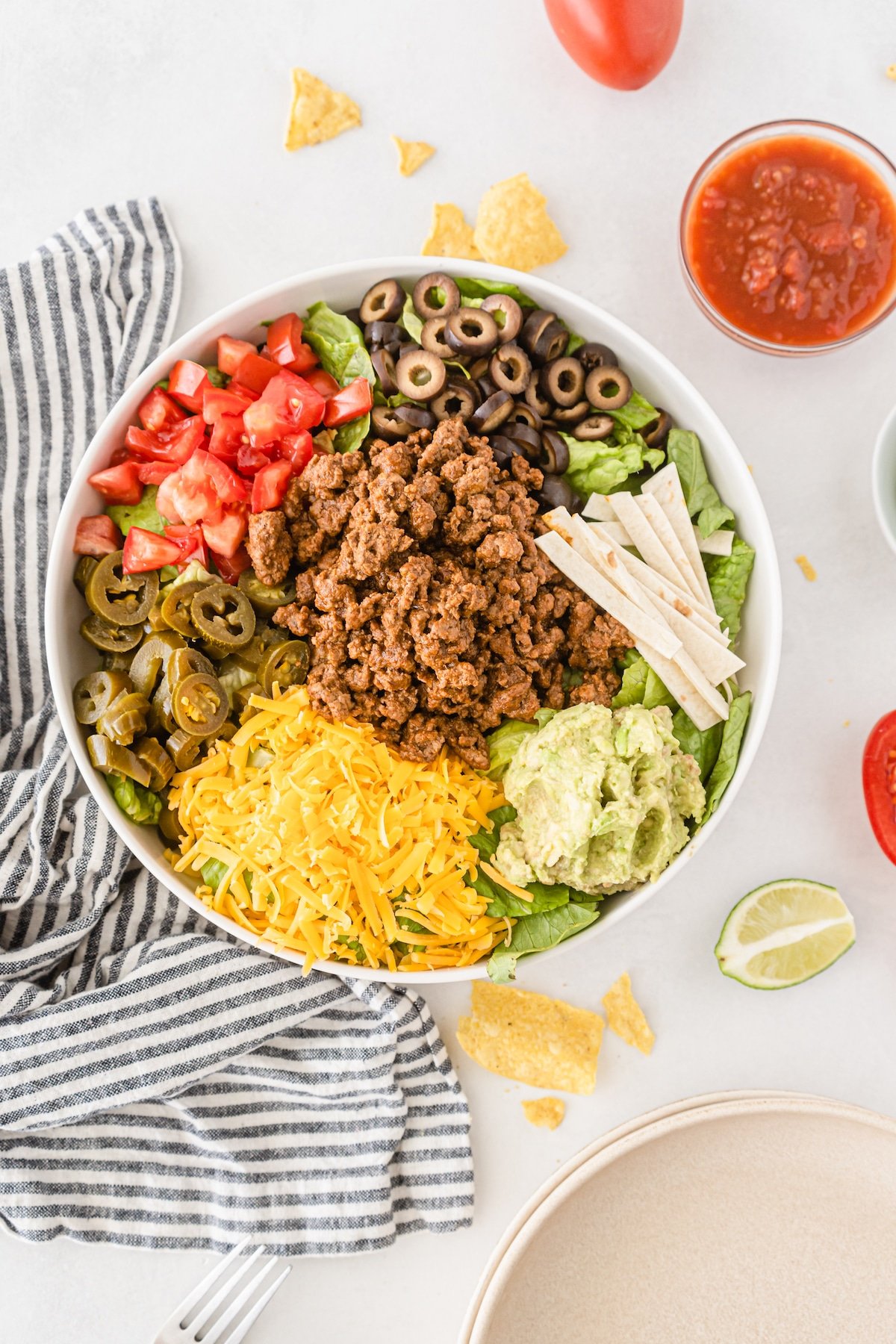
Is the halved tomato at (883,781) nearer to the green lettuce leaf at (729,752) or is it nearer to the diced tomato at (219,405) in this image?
the green lettuce leaf at (729,752)

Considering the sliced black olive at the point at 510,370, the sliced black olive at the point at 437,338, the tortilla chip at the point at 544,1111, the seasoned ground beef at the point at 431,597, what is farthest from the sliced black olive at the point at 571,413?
the tortilla chip at the point at 544,1111

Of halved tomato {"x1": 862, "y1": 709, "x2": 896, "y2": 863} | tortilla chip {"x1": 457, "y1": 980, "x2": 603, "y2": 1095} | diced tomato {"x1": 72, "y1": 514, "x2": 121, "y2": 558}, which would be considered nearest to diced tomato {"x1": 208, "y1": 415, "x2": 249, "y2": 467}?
diced tomato {"x1": 72, "y1": 514, "x2": 121, "y2": 558}

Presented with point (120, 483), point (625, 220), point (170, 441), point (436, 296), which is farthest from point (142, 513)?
point (625, 220)


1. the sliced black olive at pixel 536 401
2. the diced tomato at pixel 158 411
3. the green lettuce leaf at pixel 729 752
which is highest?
the diced tomato at pixel 158 411

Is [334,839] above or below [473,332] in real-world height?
below

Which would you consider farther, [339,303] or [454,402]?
[339,303]

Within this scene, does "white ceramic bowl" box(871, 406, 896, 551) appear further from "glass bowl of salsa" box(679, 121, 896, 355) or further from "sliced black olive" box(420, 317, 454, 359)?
"sliced black olive" box(420, 317, 454, 359)

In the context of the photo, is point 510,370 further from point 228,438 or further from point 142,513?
point 142,513
